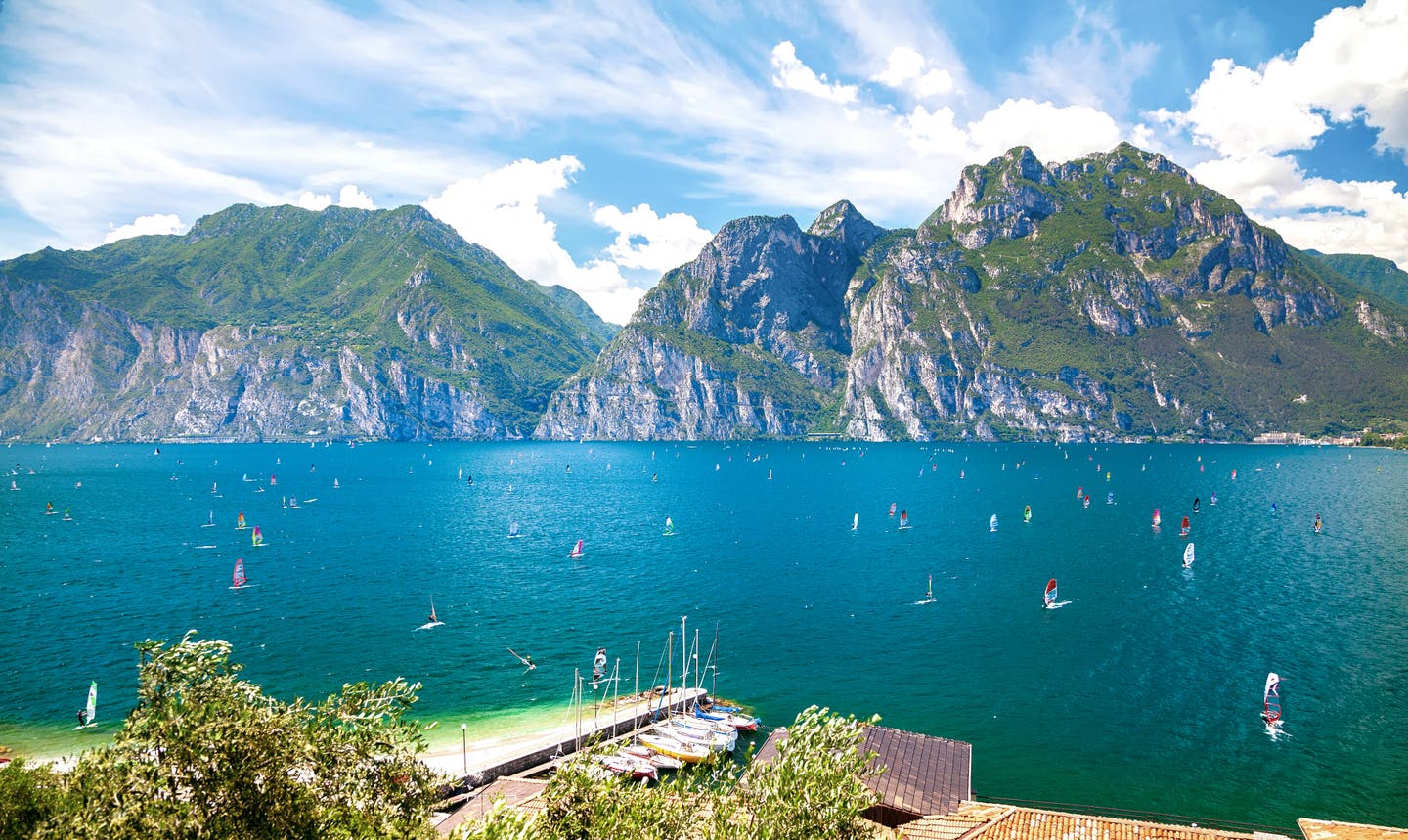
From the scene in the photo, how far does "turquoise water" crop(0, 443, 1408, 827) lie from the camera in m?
49.5

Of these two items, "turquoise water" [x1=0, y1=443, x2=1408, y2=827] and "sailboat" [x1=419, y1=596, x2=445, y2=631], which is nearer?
"turquoise water" [x1=0, y1=443, x2=1408, y2=827]

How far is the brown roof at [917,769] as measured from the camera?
38.7 meters

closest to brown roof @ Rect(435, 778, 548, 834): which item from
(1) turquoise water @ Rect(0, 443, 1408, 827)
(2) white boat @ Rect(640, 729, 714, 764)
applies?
(2) white boat @ Rect(640, 729, 714, 764)

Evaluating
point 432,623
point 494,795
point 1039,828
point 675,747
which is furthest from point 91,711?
point 1039,828

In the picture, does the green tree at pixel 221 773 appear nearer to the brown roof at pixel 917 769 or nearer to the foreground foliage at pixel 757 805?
the foreground foliage at pixel 757 805

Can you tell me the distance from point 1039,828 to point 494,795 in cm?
2741

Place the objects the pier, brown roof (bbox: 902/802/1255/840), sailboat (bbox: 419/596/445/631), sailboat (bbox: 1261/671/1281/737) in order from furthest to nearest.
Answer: sailboat (bbox: 419/596/445/631), sailboat (bbox: 1261/671/1281/737), the pier, brown roof (bbox: 902/802/1255/840)

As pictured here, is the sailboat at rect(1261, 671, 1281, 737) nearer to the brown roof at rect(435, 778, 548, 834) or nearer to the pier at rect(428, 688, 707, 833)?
the pier at rect(428, 688, 707, 833)

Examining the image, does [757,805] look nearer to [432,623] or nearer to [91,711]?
[91,711]

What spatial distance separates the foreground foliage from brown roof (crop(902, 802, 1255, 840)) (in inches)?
481

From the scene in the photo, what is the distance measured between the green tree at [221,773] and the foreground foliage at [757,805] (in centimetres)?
401

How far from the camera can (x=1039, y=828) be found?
3241 centimetres

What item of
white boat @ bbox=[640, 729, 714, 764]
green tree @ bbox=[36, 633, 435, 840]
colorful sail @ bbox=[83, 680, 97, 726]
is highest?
green tree @ bbox=[36, 633, 435, 840]

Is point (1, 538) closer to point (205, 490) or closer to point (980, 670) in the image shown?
point (205, 490)
